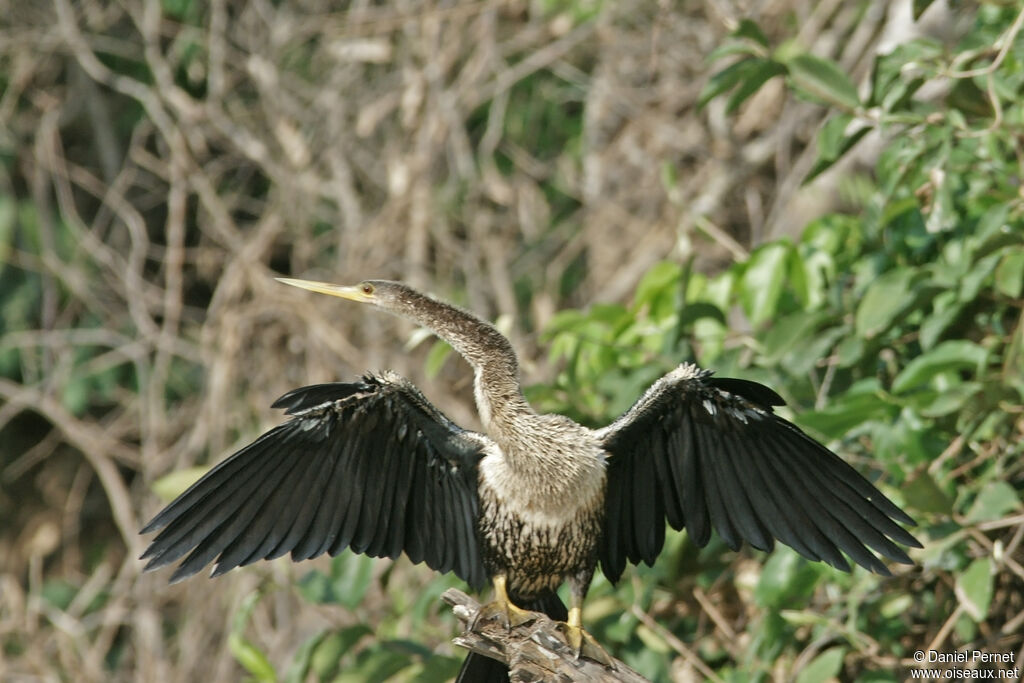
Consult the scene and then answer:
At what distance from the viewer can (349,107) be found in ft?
18.6

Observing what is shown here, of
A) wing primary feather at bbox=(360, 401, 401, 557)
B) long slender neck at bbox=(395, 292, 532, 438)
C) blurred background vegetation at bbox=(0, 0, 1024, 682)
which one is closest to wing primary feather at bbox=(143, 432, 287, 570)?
wing primary feather at bbox=(360, 401, 401, 557)

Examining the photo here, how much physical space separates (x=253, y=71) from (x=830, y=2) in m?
2.57

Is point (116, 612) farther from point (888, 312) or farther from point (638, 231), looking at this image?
point (888, 312)

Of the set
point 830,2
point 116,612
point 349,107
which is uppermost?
point 830,2

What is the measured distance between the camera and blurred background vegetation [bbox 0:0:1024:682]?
333 cm

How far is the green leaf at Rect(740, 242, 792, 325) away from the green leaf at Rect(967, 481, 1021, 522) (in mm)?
784

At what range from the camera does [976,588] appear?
3025 mm

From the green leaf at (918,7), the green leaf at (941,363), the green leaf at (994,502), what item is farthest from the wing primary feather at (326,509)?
the green leaf at (918,7)

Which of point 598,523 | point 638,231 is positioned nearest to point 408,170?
point 638,231

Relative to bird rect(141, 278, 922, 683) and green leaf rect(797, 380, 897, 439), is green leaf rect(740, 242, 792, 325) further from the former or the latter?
bird rect(141, 278, 922, 683)

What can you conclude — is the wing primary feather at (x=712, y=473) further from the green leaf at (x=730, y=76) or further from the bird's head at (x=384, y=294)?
the green leaf at (x=730, y=76)

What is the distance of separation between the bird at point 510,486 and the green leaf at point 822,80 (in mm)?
910

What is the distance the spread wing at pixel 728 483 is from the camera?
2.71 metres

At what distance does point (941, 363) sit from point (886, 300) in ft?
0.76
